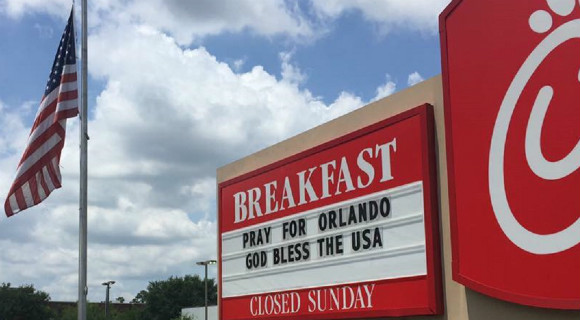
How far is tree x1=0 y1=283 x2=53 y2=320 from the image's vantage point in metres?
80.1

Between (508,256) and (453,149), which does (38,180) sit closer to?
(453,149)

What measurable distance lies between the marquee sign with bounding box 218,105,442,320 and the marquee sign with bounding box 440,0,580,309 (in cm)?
91

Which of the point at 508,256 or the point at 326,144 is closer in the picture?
the point at 508,256

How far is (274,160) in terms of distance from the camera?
1583cm

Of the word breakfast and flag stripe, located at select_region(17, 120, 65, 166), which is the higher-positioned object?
flag stripe, located at select_region(17, 120, 65, 166)

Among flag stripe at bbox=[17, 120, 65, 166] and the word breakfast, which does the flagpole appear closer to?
flag stripe at bbox=[17, 120, 65, 166]

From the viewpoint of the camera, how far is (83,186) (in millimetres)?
15625

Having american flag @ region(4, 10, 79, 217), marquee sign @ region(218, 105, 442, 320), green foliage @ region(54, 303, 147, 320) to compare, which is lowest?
green foliage @ region(54, 303, 147, 320)

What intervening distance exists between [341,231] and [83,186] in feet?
19.3

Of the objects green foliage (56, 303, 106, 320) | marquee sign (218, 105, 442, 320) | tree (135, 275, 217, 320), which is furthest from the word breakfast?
tree (135, 275, 217, 320)

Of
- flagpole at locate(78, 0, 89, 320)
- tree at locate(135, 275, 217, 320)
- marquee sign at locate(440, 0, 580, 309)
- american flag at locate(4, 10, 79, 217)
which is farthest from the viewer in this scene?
tree at locate(135, 275, 217, 320)

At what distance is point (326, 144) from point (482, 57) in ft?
14.1

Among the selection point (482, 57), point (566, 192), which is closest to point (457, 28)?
point (482, 57)

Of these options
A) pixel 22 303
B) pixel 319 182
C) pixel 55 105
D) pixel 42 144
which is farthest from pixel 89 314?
pixel 319 182
